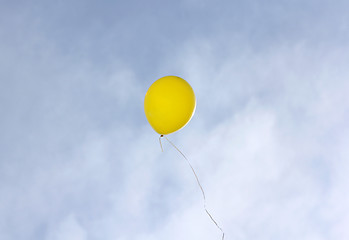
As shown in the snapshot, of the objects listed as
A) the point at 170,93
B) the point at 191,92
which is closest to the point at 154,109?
the point at 170,93

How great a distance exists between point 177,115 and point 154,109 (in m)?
0.41

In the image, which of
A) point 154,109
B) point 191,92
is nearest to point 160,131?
point 154,109

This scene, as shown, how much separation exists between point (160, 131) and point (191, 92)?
90 cm

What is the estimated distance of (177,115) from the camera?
16.5ft

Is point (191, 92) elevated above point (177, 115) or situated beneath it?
elevated above

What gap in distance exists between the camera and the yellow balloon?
4988 mm

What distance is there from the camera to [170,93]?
501cm

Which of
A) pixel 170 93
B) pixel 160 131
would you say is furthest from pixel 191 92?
pixel 160 131

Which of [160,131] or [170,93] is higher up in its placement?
[170,93]

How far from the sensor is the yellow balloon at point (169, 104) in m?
4.99

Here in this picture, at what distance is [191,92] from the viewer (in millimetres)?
5301

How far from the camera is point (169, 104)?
4969mm

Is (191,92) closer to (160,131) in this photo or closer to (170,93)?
(170,93)

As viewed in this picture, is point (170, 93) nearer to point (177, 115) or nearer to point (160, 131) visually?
point (177, 115)
